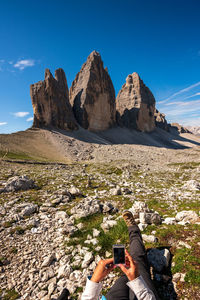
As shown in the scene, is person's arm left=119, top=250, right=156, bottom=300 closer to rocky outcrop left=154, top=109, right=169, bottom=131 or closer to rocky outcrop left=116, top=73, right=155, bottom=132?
rocky outcrop left=116, top=73, right=155, bottom=132

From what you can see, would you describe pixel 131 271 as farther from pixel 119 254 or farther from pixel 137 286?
pixel 119 254

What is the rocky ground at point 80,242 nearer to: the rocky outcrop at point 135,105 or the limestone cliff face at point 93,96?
the limestone cliff face at point 93,96

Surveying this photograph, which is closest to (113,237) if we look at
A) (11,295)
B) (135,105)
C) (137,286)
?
(137,286)

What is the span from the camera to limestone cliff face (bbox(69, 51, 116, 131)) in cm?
9350

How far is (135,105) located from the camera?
126625mm

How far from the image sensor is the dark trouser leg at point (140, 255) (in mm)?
3648

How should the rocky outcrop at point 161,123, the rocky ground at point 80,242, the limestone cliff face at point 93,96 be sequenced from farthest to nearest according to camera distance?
the rocky outcrop at point 161,123 < the limestone cliff face at point 93,96 < the rocky ground at point 80,242

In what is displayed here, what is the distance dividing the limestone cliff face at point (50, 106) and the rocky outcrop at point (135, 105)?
51505mm

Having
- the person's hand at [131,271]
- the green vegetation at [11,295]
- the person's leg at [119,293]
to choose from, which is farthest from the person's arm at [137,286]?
the green vegetation at [11,295]

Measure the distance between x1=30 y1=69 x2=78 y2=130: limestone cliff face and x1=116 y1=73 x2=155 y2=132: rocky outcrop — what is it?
51505mm

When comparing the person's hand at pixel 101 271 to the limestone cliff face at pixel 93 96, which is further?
the limestone cliff face at pixel 93 96

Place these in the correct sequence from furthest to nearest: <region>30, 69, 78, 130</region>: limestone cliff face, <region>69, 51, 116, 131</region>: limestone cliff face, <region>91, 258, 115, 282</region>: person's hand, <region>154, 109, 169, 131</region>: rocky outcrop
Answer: <region>154, 109, 169, 131</region>: rocky outcrop, <region>69, 51, 116, 131</region>: limestone cliff face, <region>30, 69, 78, 130</region>: limestone cliff face, <region>91, 258, 115, 282</region>: person's hand

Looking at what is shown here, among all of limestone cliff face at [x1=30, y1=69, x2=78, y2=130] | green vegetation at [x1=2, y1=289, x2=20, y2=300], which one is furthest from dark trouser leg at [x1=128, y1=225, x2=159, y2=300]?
limestone cliff face at [x1=30, y1=69, x2=78, y2=130]

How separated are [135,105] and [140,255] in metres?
132
